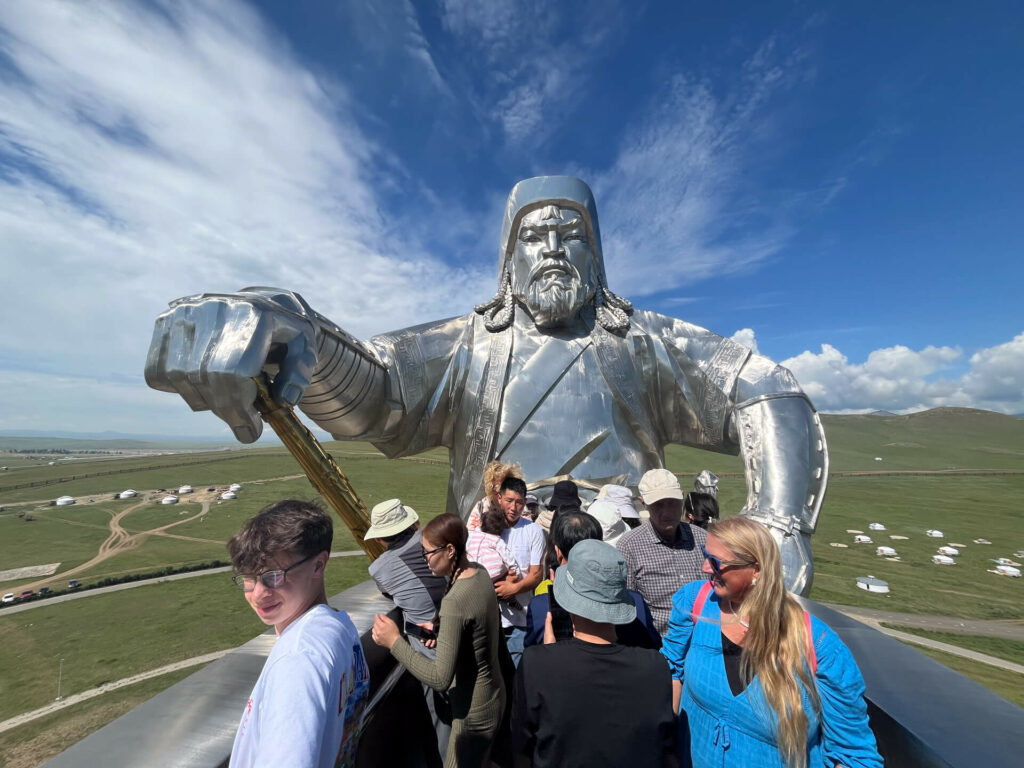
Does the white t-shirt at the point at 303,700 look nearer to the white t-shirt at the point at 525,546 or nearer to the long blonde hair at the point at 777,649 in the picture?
the long blonde hair at the point at 777,649

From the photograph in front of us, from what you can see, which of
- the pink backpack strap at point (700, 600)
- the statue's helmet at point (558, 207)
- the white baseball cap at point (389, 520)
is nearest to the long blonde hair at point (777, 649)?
the pink backpack strap at point (700, 600)

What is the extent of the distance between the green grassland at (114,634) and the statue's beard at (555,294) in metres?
10.6

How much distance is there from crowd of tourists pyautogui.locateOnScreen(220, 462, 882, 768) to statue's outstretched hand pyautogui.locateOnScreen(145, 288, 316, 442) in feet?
3.43

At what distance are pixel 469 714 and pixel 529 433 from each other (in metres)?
2.17

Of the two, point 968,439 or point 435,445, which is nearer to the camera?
point 435,445

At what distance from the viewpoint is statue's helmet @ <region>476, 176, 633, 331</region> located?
4047 mm

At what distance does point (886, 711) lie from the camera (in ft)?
5.24

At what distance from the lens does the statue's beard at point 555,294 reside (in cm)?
381

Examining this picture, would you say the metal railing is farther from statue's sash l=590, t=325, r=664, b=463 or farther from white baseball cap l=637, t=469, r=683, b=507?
statue's sash l=590, t=325, r=664, b=463

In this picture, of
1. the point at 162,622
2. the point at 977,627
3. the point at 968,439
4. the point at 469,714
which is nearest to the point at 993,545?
the point at 977,627

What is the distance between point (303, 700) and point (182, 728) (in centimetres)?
99

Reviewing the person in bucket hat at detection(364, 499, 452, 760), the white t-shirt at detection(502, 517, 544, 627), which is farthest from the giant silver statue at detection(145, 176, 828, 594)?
the person in bucket hat at detection(364, 499, 452, 760)

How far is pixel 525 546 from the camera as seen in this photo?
2.57 metres

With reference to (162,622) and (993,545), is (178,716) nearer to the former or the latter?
(162,622)
